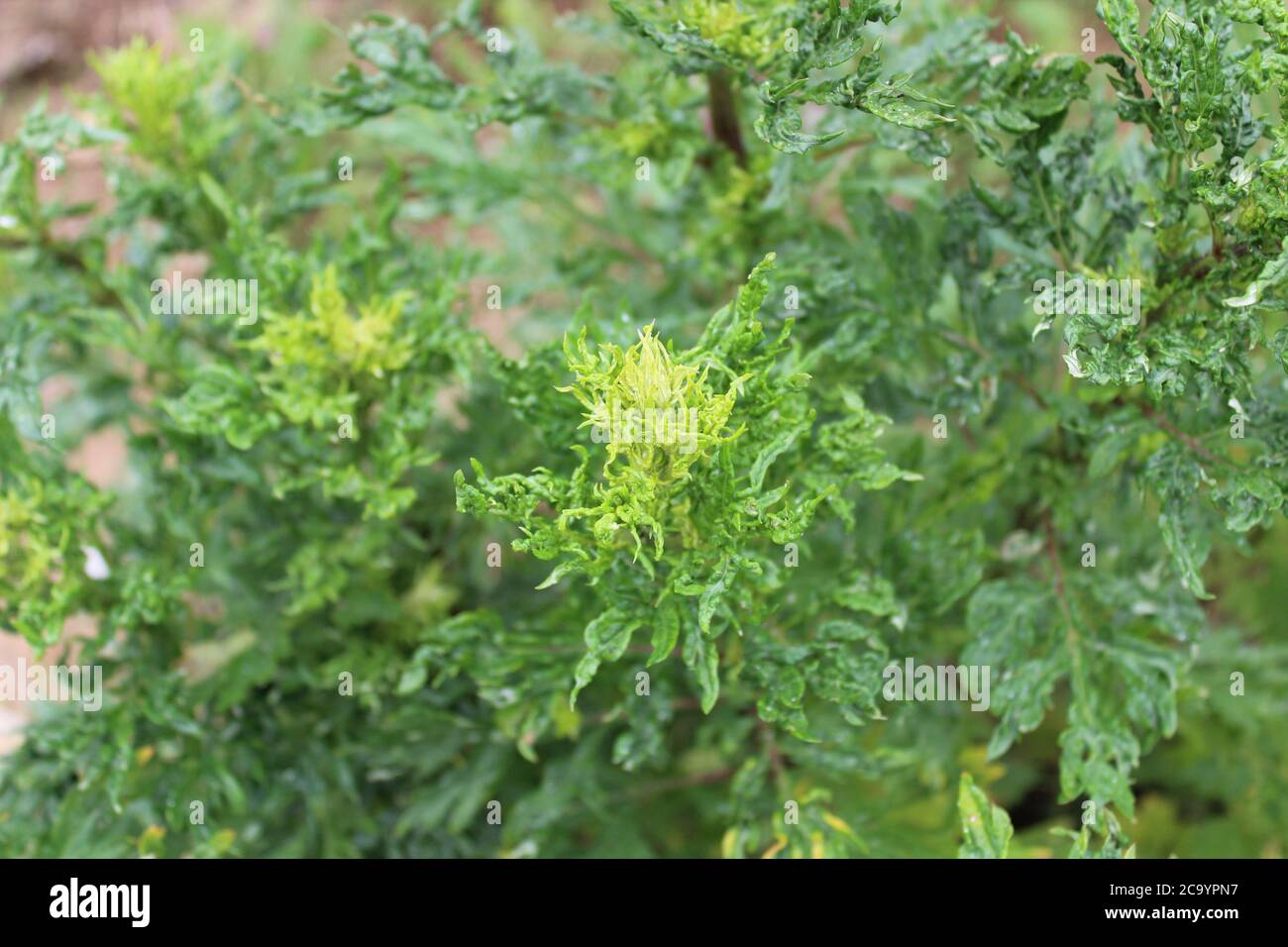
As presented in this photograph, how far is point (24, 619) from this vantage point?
7.13ft

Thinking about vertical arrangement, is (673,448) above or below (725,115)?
below

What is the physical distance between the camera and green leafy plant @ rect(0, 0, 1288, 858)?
1.84 metres

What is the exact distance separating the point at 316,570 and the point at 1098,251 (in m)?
1.61

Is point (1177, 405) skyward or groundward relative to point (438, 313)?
groundward

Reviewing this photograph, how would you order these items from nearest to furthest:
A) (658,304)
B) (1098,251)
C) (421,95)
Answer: (1098,251) < (421,95) < (658,304)

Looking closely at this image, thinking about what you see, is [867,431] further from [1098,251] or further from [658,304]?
[658,304]

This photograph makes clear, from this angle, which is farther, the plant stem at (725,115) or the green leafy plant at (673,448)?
the plant stem at (725,115)

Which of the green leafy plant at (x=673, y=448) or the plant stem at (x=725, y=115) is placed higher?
the plant stem at (x=725, y=115)

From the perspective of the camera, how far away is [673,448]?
5.63 feet

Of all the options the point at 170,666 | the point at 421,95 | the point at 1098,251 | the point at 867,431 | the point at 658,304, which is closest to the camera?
the point at 867,431

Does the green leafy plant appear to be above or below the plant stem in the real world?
below

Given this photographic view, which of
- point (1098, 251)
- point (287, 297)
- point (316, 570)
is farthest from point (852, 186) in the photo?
point (316, 570)

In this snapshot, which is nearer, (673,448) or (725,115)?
(673,448)

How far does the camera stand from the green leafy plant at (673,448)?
1836mm
